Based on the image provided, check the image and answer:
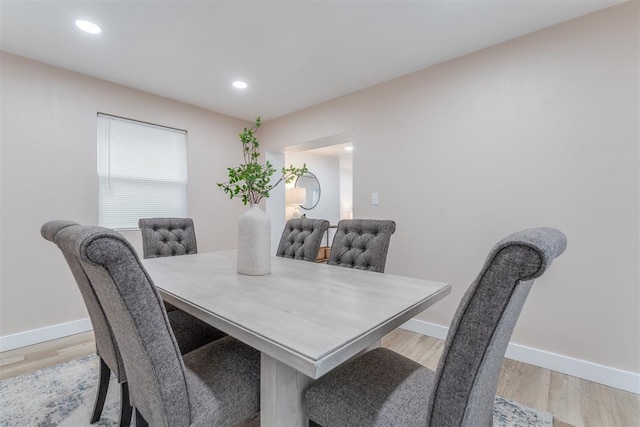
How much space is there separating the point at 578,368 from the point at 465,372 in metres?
1.97

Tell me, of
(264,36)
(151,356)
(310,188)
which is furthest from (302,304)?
(310,188)

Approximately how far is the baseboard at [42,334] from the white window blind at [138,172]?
2.99 ft

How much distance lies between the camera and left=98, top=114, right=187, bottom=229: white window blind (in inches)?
111

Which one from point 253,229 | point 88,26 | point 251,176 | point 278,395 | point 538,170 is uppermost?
point 88,26

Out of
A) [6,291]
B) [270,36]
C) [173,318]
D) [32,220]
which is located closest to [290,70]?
[270,36]

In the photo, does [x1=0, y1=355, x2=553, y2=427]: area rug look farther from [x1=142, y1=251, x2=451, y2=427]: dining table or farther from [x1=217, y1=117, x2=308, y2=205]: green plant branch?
[x1=217, y1=117, x2=308, y2=205]: green plant branch

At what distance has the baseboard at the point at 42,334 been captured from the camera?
2.26 m

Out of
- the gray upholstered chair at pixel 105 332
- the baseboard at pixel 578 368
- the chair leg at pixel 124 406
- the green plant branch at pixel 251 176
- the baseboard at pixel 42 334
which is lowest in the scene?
the baseboard at pixel 42 334

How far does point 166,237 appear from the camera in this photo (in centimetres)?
238

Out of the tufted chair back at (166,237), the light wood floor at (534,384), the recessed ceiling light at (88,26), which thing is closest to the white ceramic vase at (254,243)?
the tufted chair back at (166,237)

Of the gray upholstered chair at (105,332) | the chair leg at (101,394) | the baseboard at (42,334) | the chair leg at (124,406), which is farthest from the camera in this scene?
the baseboard at (42,334)

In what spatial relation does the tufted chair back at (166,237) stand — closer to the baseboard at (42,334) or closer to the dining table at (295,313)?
the dining table at (295,313)

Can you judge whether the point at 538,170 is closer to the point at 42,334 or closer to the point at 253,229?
the point at 253,229

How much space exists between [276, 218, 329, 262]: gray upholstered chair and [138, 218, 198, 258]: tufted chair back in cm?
85
